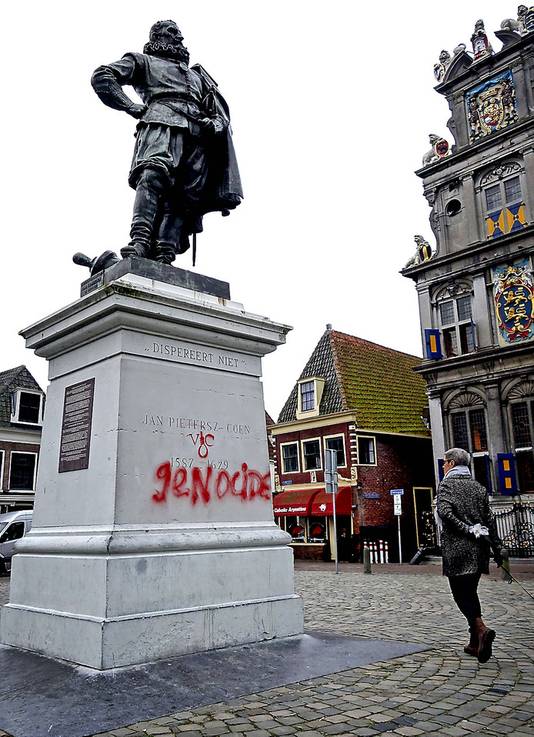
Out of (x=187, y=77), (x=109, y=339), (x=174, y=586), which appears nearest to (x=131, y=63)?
(x=187, y=77)

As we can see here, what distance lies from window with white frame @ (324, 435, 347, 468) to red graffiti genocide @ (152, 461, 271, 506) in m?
22.5

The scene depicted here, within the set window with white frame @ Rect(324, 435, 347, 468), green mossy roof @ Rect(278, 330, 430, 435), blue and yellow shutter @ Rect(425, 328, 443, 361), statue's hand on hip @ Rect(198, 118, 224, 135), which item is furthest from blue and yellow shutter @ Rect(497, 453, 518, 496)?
statue's hand on hip @ Rect(198, 118, 224, 135)

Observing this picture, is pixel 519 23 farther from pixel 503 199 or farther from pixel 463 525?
pixel 463 525

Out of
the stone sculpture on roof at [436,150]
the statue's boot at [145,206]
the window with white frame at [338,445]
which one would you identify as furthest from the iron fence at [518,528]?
the statue's boot at [145,206]

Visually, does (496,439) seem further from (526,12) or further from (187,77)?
(187,77)

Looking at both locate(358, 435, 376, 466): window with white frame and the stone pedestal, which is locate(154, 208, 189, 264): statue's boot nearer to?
the stone pedestal

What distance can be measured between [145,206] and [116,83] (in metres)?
1.18

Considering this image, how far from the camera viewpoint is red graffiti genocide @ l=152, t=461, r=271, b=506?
16.4ft

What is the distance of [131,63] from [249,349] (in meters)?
2.93

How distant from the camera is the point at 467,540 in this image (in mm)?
5199

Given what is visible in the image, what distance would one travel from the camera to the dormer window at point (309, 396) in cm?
2942

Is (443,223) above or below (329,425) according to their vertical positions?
above

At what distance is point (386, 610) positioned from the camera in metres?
8.65

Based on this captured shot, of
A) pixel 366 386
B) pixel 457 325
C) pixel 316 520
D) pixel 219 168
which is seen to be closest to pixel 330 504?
pixel 316 520
